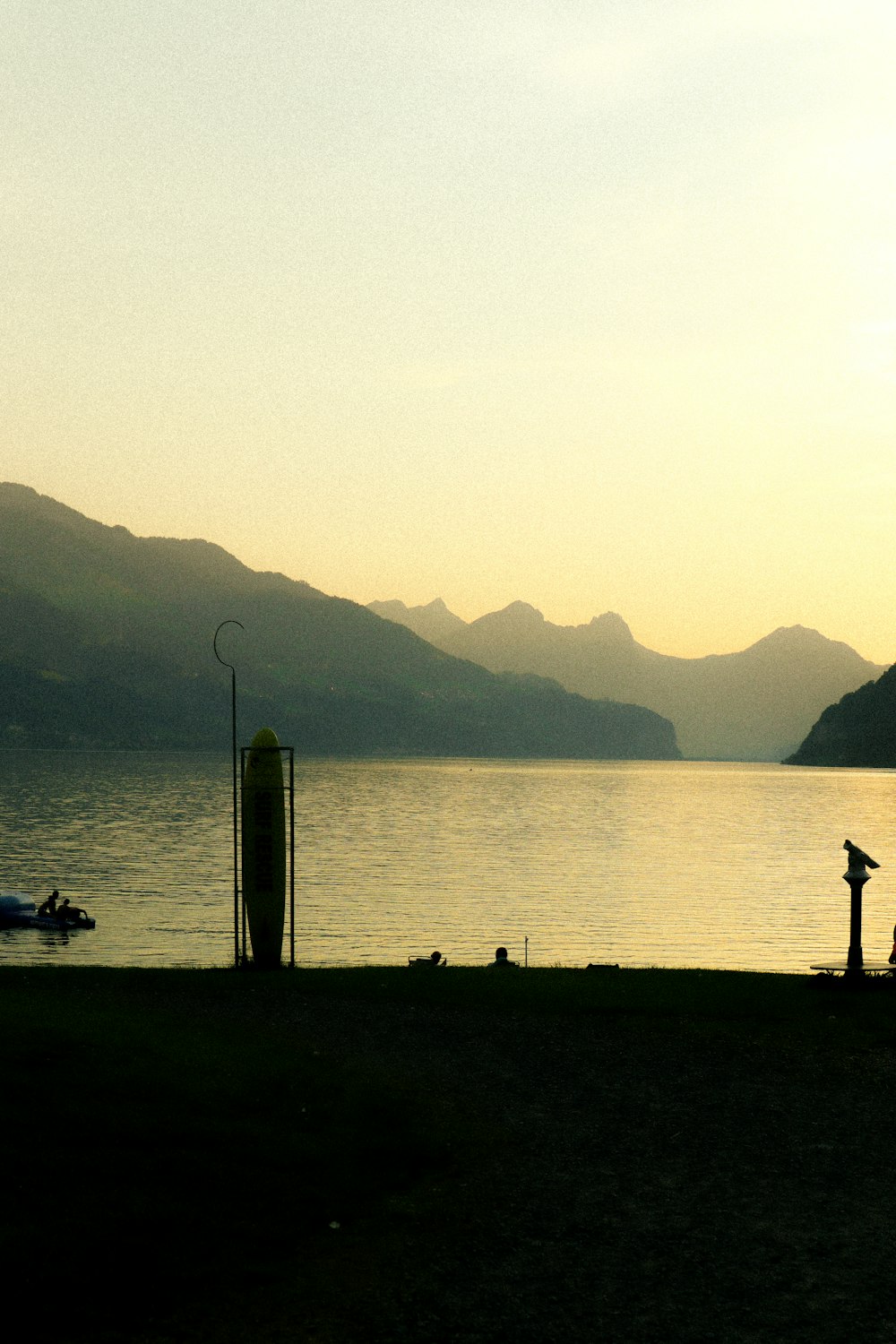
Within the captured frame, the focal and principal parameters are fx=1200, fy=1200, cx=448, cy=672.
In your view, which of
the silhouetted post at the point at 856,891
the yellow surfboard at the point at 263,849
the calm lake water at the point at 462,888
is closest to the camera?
the silhouetted post at the point at 856,891

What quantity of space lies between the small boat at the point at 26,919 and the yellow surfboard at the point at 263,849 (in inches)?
1011

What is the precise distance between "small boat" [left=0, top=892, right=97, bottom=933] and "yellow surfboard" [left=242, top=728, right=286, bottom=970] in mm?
25686

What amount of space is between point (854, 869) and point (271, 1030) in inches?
559

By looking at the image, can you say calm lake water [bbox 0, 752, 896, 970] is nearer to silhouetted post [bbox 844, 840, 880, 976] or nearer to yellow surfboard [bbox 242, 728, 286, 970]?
yellow surfboard [bbox 242, 728, 286, 970]

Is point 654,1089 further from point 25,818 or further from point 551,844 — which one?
point 25,818

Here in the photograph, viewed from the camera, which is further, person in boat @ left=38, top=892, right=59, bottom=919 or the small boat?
person in boat @ left=38, top=892, right=59, bottom=919

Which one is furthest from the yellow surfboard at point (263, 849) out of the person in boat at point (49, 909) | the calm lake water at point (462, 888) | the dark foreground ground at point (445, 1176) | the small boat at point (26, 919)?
the person in boat at point (49, 909)

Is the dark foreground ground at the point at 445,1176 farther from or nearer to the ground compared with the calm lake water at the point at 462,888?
farther from the ground

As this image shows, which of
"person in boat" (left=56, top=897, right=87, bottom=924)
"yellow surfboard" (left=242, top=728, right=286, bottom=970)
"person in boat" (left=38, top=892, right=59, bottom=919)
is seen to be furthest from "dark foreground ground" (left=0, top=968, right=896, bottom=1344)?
"person in boat" (left=38, top=892, right=59, bottom=919)

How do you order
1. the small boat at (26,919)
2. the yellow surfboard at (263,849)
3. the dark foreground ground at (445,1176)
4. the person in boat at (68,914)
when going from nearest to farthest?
1. the dark foreground ground at (445,1176)
2. the yellow surfboard at (263,849)
3. the small boat at (26,919)
4. the person in boat at (68,914)

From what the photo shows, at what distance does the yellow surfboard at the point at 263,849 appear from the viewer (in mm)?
32625

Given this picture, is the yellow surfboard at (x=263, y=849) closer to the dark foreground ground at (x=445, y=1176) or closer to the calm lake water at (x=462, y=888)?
the dark foreground ground at (x=445, y=1176)

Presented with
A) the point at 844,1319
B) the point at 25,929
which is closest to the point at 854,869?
the point at 844,1319

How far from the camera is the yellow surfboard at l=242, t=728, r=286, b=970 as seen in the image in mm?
32625
